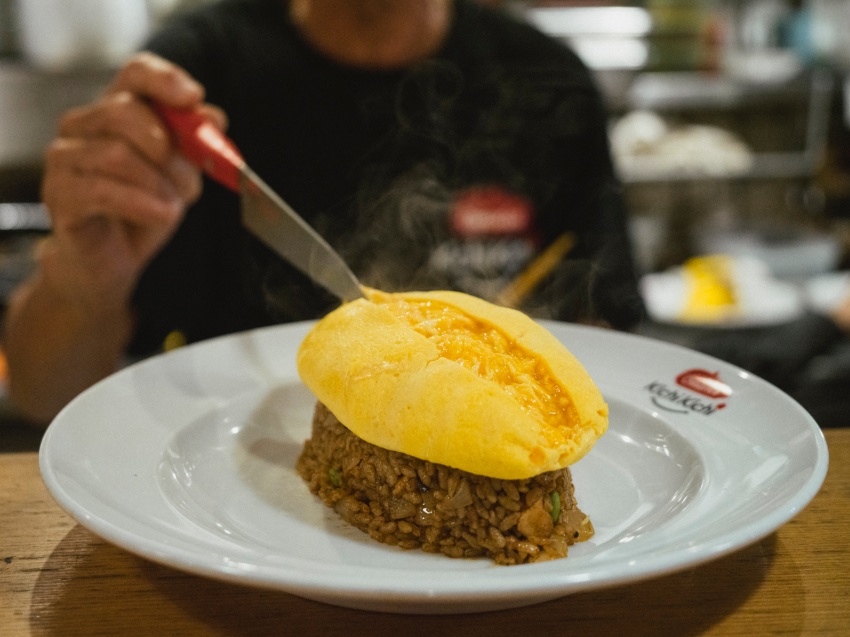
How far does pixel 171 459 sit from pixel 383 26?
1.93m

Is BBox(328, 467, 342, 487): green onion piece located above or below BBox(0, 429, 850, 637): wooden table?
below

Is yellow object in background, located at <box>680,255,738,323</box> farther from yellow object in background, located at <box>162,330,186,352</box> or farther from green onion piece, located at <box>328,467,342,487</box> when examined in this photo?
green onion piece, located at <box>328,467,342,487</box>

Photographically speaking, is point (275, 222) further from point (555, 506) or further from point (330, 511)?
point (555, 506)

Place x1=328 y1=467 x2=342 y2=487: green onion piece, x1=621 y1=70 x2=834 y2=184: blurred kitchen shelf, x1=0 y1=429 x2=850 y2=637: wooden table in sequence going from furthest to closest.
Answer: x1=621 y1=70 x2=834 y2=184: blurred kitchen shelf
x1=328 y1=467 x2=342 y2=487: green onion piece
x1=0 y1=429 x2=850 y2=637: wooden table

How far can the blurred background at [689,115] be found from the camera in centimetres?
329

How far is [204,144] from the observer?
1.61 m

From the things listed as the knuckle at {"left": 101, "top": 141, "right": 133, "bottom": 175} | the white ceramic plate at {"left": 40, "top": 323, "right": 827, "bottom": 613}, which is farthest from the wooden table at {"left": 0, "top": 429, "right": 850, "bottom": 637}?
the knuckle at {"left": 101, "top": 141, "right": 133, "bottom": 175}

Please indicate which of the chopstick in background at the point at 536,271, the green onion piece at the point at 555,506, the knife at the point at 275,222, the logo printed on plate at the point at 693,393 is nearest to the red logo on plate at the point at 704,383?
the logo printed on plate at the point at 693,393

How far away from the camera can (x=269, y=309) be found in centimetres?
255

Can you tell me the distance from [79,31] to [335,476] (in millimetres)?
2863

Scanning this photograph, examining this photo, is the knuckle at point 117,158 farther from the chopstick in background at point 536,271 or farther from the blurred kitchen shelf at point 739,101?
the blurred kitchen shelf at point 739,101

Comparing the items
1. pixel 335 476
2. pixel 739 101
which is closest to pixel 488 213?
pixel 335 476

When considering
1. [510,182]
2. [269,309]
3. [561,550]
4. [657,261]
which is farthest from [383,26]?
[657,261]

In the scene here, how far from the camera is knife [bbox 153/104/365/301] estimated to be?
1418 mm
